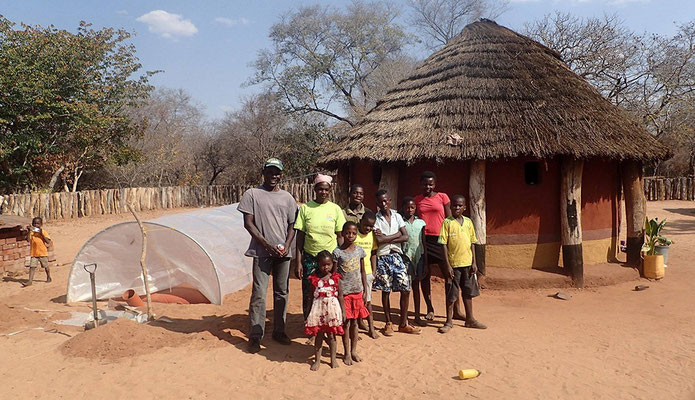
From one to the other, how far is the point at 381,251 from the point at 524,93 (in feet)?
14.6

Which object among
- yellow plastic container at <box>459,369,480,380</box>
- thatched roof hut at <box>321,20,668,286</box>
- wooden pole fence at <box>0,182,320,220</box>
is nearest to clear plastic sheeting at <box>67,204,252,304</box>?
thatched roof hut at <box>321,20,668,286</box>

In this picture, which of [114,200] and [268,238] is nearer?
[268,238]

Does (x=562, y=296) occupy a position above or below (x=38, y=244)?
below

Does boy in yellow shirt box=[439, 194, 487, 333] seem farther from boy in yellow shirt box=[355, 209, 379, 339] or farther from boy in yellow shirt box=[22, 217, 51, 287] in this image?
boy in yellow shirt box=[22, 217, 51, 287]

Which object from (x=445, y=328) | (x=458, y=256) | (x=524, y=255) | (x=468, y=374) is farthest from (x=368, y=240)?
(x=524, y=255)

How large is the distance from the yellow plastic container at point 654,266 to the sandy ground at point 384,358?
46.0 inches

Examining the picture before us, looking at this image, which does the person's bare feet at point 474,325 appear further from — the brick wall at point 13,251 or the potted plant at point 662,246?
the brick wall at point 13,251

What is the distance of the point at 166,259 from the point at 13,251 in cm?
389

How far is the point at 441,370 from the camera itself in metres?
4.17

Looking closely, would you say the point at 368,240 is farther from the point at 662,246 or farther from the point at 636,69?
the point at 636,69

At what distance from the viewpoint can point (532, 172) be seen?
7605mm

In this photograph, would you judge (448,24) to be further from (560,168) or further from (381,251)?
(381,251)

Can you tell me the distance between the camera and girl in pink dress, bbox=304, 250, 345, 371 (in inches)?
163

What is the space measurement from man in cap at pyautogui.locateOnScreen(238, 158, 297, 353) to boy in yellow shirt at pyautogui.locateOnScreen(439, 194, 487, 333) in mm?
1694
